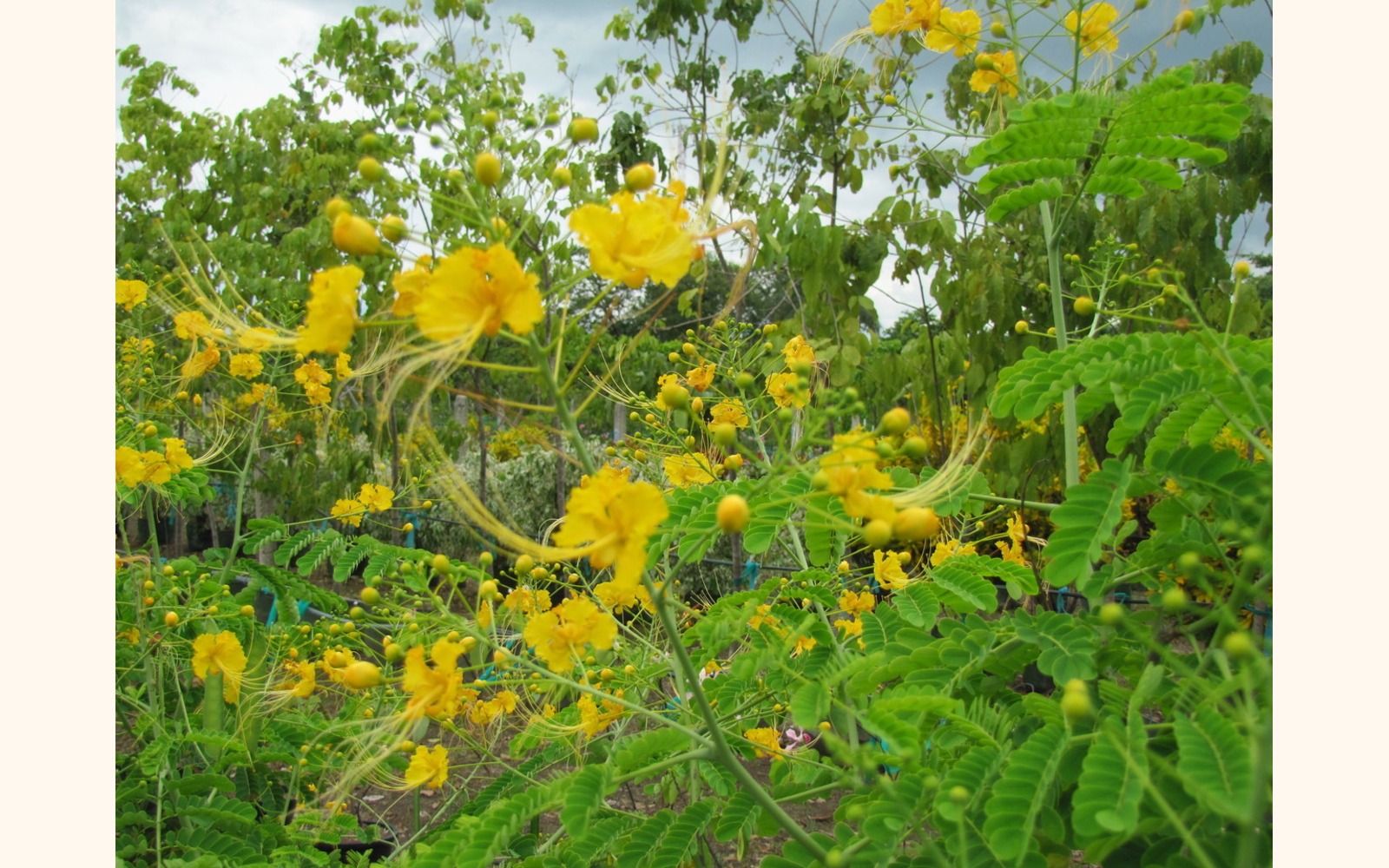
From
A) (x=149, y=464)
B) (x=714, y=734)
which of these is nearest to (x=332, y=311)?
(x=714, y=734)

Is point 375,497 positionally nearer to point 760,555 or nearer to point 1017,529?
point 760,555

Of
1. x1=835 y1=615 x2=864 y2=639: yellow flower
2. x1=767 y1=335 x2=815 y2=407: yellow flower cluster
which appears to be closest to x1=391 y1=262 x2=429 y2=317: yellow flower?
x1=767 y1=335 x2=815 y2=407: yellow flower cluster

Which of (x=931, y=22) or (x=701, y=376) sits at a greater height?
(x=931, y=22)

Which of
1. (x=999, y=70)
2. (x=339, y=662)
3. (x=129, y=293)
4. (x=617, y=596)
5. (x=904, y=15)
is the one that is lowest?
(x=339, y=662)

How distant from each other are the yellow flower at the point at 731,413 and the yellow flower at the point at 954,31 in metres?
0.82

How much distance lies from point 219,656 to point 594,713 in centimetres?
106

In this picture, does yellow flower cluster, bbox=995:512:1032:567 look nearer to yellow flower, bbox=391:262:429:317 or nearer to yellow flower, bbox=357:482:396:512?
yellow flower, bbox=391:262:429:317

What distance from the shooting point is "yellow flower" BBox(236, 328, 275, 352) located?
1101 millimetres

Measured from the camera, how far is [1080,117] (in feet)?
4.70

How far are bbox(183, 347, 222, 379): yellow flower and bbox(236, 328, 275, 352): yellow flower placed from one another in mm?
1773

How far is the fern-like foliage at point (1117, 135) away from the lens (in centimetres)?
137

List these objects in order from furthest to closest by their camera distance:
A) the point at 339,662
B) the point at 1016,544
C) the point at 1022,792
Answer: the point at 1016,544, the point at 339,662, the point at 1022,792

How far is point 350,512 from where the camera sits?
2977 mm

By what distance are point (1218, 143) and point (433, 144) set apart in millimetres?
3553
